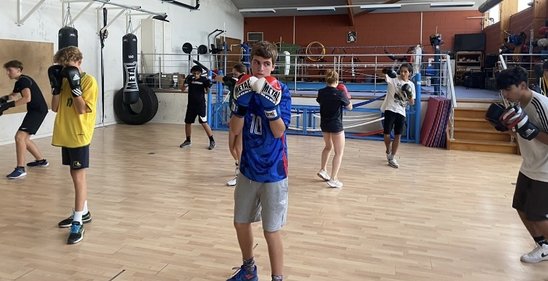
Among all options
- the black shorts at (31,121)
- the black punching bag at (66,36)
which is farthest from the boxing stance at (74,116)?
the black punching bag at (66,36)

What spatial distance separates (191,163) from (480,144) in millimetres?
4830

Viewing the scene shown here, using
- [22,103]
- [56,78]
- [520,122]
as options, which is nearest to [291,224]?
[520,122]

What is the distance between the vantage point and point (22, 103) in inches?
206

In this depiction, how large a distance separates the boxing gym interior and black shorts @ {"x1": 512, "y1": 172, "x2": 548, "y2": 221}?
12 centimetres

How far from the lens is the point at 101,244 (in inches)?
135

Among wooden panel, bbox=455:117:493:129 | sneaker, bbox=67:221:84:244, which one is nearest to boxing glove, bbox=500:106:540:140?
sneaker, bbox=67:221:84:244

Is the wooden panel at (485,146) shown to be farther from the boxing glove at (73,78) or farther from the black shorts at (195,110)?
the boxing glove at (73,78)

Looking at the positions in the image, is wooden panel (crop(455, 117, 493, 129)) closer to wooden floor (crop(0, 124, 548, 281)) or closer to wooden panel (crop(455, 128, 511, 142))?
wooden panel (crop(455, 128, 511, 142))

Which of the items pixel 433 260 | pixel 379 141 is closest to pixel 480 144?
pixel 379 141

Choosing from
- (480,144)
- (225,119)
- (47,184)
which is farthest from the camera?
(225,119)

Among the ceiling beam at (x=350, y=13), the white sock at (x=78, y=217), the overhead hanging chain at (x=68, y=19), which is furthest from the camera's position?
the ceiling beam at (x=350, y=13)

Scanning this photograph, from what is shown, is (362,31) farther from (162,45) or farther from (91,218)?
(91,218)

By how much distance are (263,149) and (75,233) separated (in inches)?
72.9

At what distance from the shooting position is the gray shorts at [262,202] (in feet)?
8.07
